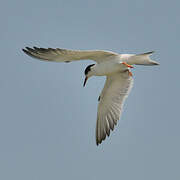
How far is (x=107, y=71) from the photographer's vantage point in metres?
13.4

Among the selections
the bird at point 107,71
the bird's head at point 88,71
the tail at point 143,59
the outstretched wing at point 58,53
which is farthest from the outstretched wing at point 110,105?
the outstretched wing at point 58,53

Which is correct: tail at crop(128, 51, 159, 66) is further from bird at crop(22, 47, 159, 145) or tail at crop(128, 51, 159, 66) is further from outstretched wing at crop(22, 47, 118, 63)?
outstretched wing at crop(22, 47, 118, 63)

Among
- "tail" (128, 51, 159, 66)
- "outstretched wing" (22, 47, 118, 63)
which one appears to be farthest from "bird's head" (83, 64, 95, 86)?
"tail" (128, 51, 159, 66)

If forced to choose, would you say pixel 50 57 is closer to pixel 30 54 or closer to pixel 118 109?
pixel 30 54

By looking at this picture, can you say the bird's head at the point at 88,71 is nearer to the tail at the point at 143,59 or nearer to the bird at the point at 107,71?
the bird at the point at 107,71

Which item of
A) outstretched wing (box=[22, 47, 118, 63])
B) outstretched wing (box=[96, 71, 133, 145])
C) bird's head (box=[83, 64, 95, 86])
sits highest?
outstretched wing (box=[22, 47, 118, 63])

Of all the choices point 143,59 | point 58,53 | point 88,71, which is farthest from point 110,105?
point 58,53

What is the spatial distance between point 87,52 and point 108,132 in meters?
3.23

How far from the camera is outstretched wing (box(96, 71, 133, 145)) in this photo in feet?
47.6

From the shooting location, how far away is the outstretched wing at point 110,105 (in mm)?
14500

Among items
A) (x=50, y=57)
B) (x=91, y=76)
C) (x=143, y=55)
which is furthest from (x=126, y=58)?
(x=50, y=57)

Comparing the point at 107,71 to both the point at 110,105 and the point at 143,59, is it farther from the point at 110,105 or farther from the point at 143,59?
the point at 110,105

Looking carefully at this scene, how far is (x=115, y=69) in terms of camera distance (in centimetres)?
1338

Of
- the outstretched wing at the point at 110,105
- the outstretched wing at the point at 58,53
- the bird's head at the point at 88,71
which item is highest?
the outstretched wing at the point at 58,53
